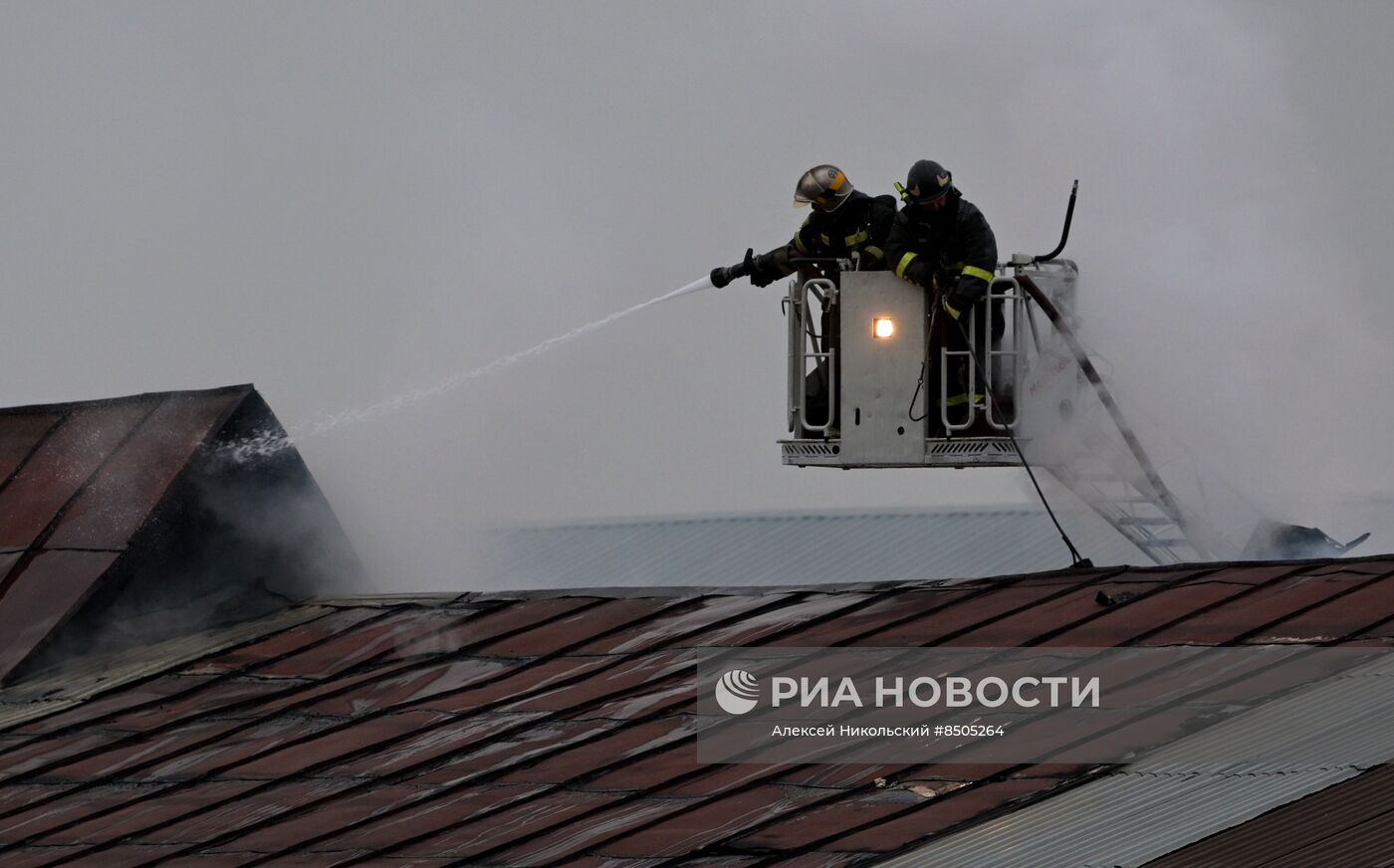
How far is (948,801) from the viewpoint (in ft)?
28.8

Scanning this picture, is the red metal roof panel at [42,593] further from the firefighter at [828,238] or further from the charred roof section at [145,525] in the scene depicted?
the firefighter at [828,238]

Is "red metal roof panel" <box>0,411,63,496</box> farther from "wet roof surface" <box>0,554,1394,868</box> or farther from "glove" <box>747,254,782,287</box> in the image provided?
"glove" <box>747,254,782,287</box>

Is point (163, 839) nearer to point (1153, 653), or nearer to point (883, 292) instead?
point (1153, 653)

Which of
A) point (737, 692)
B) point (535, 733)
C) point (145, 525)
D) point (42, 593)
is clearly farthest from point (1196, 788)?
point (42, 593)

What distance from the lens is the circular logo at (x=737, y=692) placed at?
10.8 meters

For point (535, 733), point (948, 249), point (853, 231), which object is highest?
point (853, 231)

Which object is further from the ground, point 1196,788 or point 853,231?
point 853,231

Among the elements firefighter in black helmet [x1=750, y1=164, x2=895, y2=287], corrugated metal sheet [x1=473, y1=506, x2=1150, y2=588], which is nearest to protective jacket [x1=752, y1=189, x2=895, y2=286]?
firefighter in black helmet [x1=750, y1=164, x2=895, y2=287]

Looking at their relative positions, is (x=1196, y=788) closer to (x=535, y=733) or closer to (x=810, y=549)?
(x=535, y=733)

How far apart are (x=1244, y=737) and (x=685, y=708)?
3413mm

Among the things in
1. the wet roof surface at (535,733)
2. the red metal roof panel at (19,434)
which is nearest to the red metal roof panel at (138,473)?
the red metal roof panel at (19,434)

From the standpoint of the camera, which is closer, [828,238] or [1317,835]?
[1317,835]

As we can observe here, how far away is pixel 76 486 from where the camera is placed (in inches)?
613

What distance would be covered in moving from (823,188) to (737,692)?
4806 millimetres
